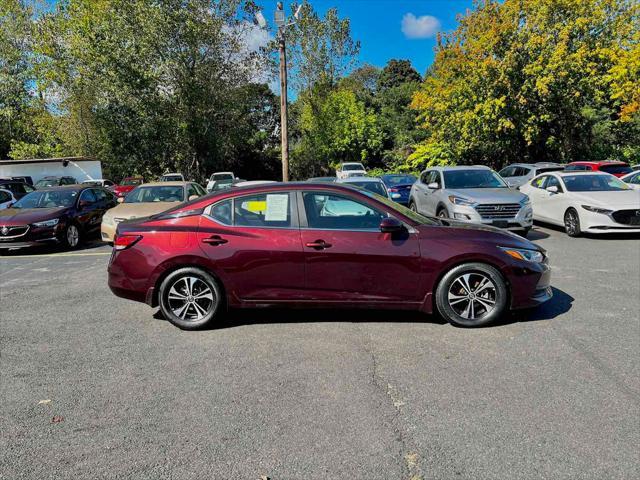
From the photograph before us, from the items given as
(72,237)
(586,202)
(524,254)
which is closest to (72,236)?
(72,237)

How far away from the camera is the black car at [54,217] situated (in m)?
10.6

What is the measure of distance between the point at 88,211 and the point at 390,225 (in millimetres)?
10090

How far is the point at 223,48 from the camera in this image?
3047cm

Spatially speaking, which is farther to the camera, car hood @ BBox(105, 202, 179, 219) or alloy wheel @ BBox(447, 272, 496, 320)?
car hood @ BBox(105, 202, 179, 219)

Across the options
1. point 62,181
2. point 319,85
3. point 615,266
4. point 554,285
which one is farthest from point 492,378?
point 319,85

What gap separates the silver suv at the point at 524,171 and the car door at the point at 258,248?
14.3m

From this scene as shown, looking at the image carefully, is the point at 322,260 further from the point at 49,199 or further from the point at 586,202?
the point at 49,199

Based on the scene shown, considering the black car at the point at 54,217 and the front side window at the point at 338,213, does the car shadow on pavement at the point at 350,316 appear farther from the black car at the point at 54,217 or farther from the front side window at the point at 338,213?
the black car at the point at 54,217

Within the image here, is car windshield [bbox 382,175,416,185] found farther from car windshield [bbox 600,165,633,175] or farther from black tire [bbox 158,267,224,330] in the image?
black tire [bbox 158,267,224,330]

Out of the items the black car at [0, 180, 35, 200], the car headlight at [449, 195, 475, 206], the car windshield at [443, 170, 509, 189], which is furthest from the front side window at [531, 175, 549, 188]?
the black car at [0, 180, 35, 200]

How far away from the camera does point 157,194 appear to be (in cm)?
1159

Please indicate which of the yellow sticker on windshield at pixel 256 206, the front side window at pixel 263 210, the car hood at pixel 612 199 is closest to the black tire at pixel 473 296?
the front side window at pixel 263 210

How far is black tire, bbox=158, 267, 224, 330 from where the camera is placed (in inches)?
198

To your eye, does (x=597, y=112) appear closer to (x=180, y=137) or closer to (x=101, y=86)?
(x=180, y=137)
